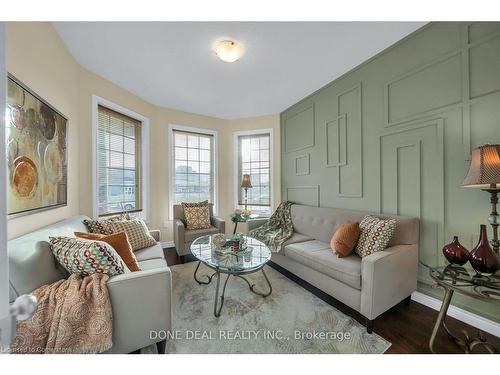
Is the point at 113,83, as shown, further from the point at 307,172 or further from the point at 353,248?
the point at 353,248

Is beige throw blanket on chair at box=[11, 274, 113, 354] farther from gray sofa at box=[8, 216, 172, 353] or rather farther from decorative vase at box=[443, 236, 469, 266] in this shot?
decorative vase at box=[443, 236, 469, 266]

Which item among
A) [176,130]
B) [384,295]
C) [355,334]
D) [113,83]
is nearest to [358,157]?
[384,295]

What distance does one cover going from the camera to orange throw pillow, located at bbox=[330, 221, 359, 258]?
1.86 m

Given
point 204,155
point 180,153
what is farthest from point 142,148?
point 204,155

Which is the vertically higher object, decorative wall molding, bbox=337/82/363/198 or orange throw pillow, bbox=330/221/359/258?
decorative wall molding, bbox=337/82/363/198

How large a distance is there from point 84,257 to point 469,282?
232 cm

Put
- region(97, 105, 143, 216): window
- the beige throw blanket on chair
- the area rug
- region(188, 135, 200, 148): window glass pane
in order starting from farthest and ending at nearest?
region(188, 135, 200, 148): window glass pane < region(97, 105, 143, 216): window < the area rug < the beige throw blanket on chair

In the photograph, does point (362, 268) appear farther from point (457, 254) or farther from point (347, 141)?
point (347, 141)

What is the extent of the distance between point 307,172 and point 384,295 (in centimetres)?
197

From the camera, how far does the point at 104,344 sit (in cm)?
101

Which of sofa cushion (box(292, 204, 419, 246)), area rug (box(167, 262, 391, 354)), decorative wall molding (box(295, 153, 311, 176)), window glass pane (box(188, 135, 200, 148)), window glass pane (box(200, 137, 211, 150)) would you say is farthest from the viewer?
window glass pane (box(200, 137, 211, 150))

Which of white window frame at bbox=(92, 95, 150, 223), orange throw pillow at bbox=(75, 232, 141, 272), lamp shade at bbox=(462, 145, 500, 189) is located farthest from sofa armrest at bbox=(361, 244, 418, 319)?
white window frame at bbox=(92, 95, 150, 223)

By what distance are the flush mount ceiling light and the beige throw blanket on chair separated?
2.15 m

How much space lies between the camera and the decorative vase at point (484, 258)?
3.85ft
